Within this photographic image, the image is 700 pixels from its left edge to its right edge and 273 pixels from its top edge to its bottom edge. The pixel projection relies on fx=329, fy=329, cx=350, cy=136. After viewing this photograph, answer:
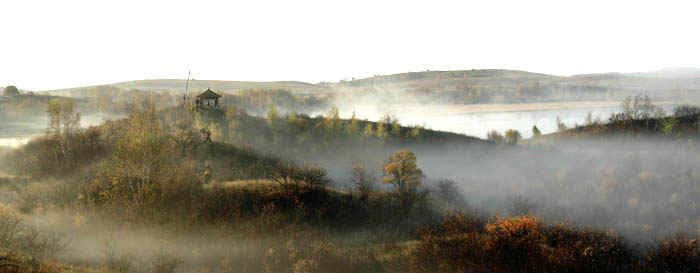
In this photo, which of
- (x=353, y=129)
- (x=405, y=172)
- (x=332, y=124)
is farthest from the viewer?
(x=353, y=129)

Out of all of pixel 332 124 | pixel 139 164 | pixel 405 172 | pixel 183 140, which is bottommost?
pixel 405 172

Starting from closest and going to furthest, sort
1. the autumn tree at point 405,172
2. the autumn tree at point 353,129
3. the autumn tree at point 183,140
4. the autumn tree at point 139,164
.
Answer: the autumn tree at point 139,164, the autumn tree at point 183,140, the autumn tree at point 405,172, the autumn tree at point 353,129

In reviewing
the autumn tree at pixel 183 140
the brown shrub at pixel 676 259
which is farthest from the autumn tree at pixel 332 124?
the brown shrub at pixel 676 259

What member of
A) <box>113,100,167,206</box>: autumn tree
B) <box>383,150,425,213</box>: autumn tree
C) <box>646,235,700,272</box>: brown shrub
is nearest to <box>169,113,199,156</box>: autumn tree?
<box>113,100,167,206</box>: autumn tree

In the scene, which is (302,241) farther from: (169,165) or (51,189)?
(51,189)

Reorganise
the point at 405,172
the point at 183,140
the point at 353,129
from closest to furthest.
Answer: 1. the point at 183,140
2. the point at 405,172
3. the point at 353,129

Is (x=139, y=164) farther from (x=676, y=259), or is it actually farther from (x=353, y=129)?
(x=676, y=259)

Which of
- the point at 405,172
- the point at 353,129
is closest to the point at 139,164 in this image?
the point at 405,172

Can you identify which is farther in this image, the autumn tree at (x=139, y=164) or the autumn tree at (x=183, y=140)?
the autumn tree at (x=183, y=140)

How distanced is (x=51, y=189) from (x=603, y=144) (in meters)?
117

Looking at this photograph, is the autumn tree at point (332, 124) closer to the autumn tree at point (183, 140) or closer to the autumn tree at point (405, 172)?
the autumn tree at point (405, 172)

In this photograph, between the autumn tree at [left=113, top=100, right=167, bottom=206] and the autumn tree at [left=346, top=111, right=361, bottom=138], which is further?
the autumn tree at [left=346, top=111, right=361, bottom=138]

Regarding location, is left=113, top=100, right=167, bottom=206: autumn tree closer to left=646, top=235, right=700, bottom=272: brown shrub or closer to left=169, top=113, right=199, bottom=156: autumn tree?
left=169, top=113, right=199, bottom=156: autumn tree

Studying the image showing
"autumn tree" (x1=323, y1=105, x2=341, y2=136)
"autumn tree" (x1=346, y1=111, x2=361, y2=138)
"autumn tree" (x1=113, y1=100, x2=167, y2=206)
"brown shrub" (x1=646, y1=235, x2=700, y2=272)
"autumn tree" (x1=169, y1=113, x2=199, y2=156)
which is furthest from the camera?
"autumn tree" (x1=346, y1=111, x2=361, y2=138)
